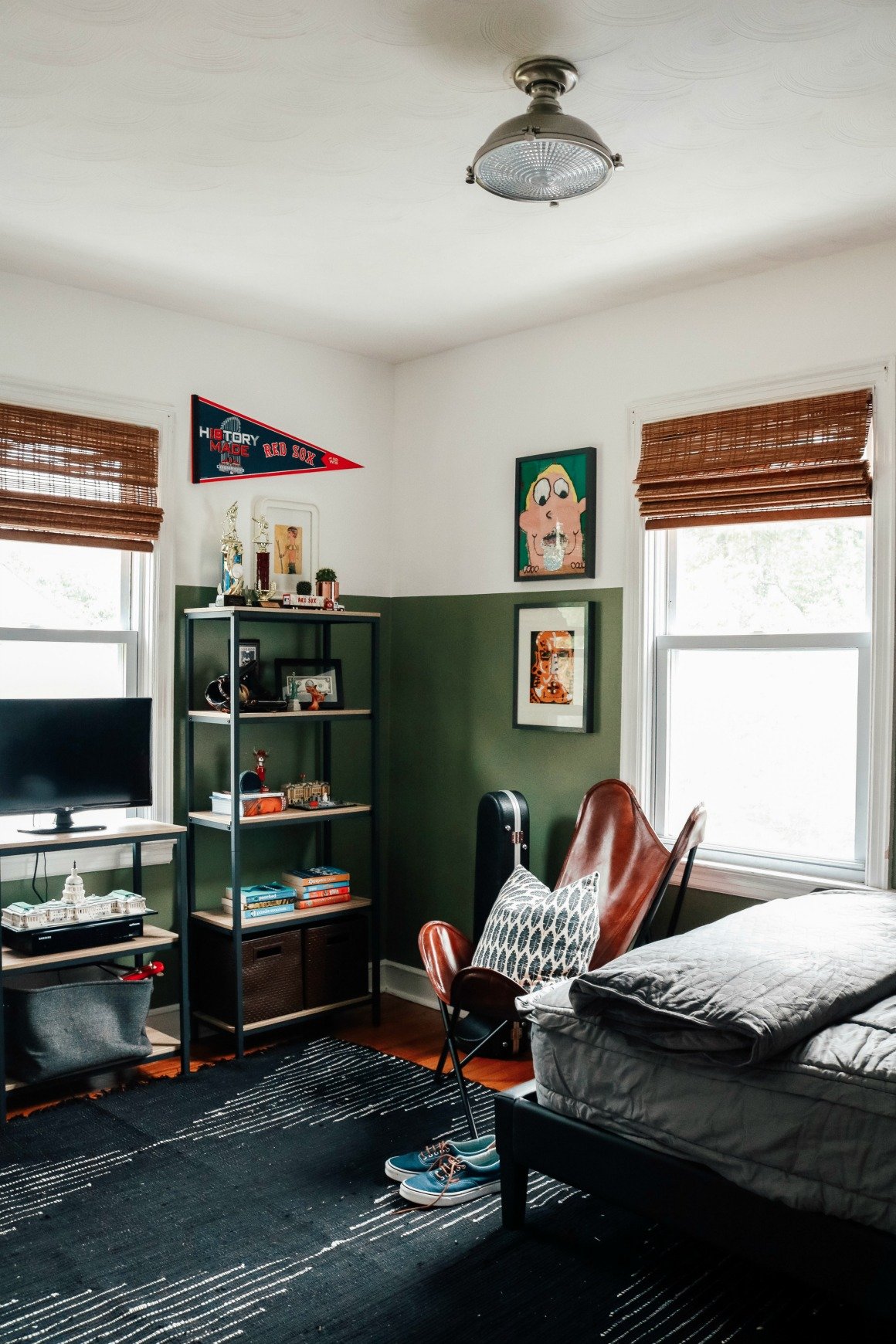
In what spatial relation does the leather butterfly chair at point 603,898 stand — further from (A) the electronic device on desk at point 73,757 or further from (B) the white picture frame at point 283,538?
(B) the white picture frame at point 283,538

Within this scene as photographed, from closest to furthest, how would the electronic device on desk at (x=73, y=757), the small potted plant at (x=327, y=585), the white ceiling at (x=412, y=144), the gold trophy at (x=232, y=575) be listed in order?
the white ceiling at (x=412, y=144), the electronic device on desk at (x=73, y=757), the gold trophy at (x=232, y=575), the small potted plant at (x=327, y=585)

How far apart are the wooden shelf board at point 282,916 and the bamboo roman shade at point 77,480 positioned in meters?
1.44

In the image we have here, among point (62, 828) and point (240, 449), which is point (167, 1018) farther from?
point (240, 449)

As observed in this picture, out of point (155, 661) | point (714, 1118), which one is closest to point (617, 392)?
point (155, 661)

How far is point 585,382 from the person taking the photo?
425cm

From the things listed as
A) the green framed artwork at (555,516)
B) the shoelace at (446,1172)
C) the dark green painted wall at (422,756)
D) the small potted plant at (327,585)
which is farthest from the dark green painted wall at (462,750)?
the shoelace at (446,1172)

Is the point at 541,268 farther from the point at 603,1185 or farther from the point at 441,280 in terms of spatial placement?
the point at 603,1185

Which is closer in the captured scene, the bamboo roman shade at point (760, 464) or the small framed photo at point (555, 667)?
the bamboo roman shade at point (760, 464)

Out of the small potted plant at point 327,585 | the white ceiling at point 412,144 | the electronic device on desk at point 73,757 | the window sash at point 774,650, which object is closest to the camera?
the white ceiling at point 412,144

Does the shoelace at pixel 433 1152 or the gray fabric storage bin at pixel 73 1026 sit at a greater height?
the gray fabric storage bin at pixel 73 1026

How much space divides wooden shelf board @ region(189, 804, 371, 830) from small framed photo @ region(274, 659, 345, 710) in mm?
418

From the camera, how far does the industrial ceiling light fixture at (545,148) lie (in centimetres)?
239

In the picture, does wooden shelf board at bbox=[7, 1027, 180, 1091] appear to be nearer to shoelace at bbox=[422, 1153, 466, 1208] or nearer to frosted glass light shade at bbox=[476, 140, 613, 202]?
shoelace at bbox=[422, 1153, 466, 1208]

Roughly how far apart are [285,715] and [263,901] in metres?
0.71
